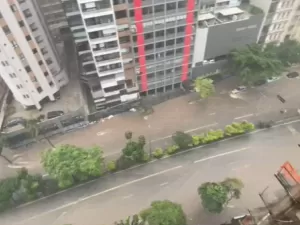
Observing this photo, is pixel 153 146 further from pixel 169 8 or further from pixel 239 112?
pixel 169 8

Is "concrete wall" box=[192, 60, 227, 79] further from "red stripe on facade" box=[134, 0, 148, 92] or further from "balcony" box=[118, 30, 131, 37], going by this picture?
"balcony" box=[118, 30, 131, 37]

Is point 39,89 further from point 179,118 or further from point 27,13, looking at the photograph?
point 179,118

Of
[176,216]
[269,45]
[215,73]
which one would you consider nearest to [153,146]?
[176,216]

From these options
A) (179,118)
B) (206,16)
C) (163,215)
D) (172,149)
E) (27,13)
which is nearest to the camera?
(163,215)

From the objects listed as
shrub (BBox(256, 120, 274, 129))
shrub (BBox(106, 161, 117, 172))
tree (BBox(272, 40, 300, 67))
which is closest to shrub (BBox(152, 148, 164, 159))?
shrub (BBox(106, 161, 117, 172))

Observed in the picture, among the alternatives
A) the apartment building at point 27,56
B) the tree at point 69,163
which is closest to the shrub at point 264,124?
the tree at point 69,163

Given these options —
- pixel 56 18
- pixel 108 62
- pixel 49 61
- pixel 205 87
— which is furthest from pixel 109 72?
pixel 56 18
